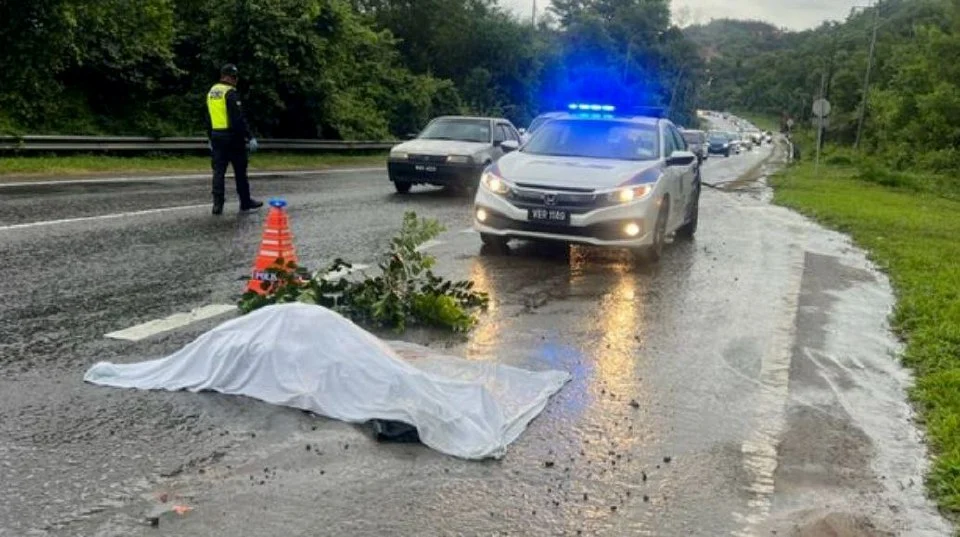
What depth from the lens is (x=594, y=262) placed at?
423 inches

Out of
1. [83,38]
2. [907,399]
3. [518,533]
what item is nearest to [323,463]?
[518,533]

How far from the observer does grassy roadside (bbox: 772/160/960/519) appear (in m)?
5.15

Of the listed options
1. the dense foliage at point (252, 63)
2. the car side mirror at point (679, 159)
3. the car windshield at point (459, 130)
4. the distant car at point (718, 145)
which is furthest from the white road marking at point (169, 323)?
the distant car at point (718, 145)

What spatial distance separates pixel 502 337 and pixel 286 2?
23.2m

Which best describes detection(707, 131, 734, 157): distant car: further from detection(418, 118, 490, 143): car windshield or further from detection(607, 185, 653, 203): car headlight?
detection(607, 185, 653, 203): car headlight

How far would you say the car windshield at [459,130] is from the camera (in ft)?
64.6

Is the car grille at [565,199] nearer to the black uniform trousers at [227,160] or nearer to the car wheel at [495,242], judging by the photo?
the car wheel at [495,242]

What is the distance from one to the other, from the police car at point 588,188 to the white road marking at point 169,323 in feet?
13.0

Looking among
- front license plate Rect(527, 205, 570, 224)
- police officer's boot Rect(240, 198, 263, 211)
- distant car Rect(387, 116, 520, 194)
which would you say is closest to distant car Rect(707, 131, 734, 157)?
distant car Rect(387, 116, 520, 194)

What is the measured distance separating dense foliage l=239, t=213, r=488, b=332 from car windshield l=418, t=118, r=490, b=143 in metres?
12.3

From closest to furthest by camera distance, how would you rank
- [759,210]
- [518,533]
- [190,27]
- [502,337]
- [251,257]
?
[518,533] < [502,337] < [251,257] < [759,210] < [190,27]

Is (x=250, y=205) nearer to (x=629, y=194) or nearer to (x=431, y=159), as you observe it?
(x=431, y=159)

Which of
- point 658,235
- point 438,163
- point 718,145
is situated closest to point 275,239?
point 658,235

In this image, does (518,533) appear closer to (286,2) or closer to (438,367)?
(438,367)
